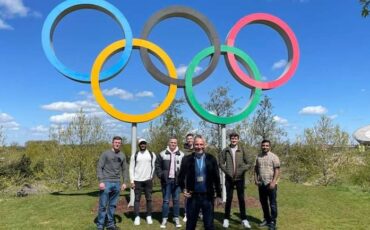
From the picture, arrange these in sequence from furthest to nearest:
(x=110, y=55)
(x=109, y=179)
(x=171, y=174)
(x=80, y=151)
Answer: (x=80, y=151)
(x=110, y=55)
(x=171, y=174)
(x=109, y=179)

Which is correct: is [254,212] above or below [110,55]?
below

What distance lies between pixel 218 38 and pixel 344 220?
5.61 metres

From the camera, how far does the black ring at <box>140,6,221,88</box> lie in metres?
10.0

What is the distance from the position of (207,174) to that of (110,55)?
537 centimetres

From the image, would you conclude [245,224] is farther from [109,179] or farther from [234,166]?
[109,179]

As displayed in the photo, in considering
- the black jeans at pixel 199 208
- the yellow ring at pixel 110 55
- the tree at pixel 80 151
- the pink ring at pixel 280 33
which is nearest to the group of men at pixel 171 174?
the black jeans at pixel 199 208

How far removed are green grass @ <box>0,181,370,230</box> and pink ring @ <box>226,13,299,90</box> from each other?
3.40 m

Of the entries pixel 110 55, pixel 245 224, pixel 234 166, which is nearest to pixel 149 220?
pixel 245 224

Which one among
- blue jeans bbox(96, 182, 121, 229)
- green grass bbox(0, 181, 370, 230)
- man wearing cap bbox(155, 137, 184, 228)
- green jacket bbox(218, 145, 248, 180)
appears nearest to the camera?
blue jeans bbox(96, 182, 121, 229)

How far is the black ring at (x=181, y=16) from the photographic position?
A: 10016 millimetres

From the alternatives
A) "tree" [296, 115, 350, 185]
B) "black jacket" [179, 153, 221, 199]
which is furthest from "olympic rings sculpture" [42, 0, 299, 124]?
"tree" [296, 115, 350, 185]

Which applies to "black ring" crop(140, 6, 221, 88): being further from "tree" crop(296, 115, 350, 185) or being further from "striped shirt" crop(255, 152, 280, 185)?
"tree" crop(296, 115, 350, 185)

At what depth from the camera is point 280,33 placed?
11.2 metres

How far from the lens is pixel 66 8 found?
982cm
